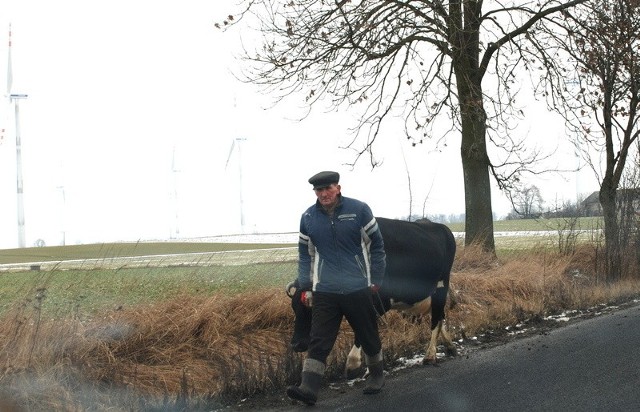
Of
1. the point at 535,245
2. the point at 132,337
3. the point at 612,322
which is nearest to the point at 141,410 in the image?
the point at 132,337

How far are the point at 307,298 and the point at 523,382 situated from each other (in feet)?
7.06

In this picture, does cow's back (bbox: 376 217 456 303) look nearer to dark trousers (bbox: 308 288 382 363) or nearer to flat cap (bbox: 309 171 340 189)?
dark trousers (bbox: 308 288 382 363)

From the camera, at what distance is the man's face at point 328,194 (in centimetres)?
723

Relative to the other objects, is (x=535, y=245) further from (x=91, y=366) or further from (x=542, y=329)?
(x=91, y=366)

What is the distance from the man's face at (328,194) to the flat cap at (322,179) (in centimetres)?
3

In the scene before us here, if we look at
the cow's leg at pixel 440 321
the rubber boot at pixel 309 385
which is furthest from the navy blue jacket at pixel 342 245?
the cow's leg at pixel 440 321

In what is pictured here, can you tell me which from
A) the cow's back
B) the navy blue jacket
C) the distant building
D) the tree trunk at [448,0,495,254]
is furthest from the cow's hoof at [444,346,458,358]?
the distant building

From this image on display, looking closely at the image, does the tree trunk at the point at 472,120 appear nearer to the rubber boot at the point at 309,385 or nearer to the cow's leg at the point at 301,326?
the cow's leg at the point at 301,326

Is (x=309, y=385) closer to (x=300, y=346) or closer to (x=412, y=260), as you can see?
(x=300, y=346)

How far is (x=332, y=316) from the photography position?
7.40 metres

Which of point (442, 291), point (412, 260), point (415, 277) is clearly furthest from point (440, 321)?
point (412, 260)

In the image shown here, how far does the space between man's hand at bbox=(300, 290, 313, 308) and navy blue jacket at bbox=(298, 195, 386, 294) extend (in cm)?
21

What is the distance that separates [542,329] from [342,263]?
199 inches

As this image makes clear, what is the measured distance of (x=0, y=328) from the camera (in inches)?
330
